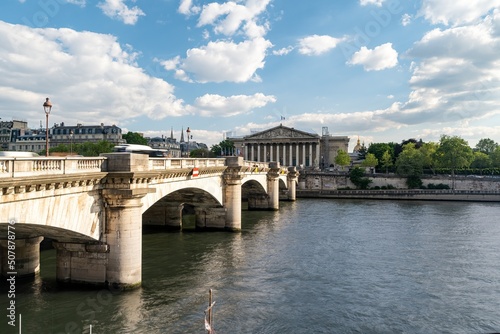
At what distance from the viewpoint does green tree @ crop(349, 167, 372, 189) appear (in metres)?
96.6

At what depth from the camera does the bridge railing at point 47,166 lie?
1327 centimetres

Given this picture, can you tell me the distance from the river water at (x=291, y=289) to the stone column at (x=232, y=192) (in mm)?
1733

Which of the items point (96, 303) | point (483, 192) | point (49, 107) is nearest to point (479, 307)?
point (96, 303)

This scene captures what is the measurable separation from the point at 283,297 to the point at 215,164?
1899 cm

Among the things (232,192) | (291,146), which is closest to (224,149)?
(291,146)

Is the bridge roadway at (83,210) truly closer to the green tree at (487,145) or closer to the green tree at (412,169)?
the green tree at (412,169)

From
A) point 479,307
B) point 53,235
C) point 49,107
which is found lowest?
point 479,307

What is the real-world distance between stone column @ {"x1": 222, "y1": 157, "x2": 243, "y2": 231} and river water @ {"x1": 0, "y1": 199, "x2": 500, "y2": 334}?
173 centimetres

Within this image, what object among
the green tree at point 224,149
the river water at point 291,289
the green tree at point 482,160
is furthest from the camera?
the green tree at point 224,149

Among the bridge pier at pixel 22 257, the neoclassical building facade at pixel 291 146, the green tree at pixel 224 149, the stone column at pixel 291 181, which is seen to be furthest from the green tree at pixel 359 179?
the bridge pier at pixel 22 257

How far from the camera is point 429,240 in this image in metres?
37.1

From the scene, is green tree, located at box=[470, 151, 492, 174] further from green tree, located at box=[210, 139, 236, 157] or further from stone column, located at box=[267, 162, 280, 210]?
green tree, located at box=[210, 139, 236, 157]

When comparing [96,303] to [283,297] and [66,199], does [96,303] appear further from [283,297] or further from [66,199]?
[283,297]

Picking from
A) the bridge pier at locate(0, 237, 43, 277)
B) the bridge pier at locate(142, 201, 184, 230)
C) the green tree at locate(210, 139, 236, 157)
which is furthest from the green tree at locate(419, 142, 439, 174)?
the bridge pier at locate(0, 237, 43, 277)
